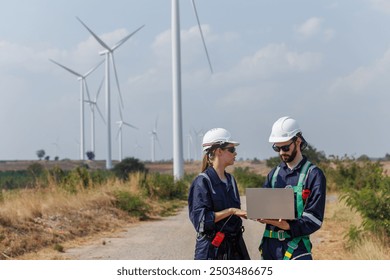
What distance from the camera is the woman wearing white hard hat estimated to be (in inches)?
171

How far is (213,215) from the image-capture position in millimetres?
4309

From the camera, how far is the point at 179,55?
92.0 ft

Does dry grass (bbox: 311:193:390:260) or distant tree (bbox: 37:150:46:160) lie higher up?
distant tree (bbox: 37:150:46:160)

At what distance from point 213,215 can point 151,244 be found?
8640 mm

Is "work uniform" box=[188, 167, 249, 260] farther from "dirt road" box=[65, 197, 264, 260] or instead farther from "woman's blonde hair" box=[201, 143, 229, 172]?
"dirt road" box=[65, 197, 264, 260]

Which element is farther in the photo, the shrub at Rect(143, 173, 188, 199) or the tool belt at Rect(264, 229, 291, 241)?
the shrub at Rect(143, 173, 188, 199)

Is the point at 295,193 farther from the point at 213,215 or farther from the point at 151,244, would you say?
the point at 151,244

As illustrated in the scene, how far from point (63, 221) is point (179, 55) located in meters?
14.7

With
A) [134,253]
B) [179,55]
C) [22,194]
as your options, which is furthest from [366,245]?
[179,55]

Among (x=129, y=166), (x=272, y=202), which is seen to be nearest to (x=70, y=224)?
(x=272, y=202)

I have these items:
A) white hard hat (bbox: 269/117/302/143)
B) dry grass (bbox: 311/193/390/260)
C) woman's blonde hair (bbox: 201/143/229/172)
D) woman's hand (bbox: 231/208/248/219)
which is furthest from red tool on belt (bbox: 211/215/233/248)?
dry grass (bbox: 311/193/390/260)
